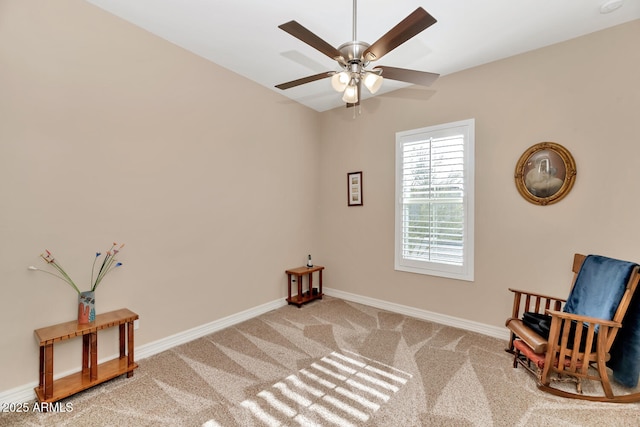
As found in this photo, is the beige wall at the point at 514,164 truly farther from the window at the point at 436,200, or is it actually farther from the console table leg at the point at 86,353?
the console table leg at the point at 86,353

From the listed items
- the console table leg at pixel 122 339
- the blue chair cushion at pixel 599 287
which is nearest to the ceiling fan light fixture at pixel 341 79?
the blue chair cushion at pixel 599 287

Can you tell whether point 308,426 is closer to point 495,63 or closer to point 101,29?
point 101,29

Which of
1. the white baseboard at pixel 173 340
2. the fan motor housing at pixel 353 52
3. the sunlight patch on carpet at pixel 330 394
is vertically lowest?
the sunlight patch on carpet at pixel 330 394

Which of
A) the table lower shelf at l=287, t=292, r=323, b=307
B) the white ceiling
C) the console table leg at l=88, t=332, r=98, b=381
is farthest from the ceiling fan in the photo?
the table lower shelf at l=287, t=292, r=323, b=307

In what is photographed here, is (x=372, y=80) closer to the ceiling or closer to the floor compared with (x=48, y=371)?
closer to the ceiling

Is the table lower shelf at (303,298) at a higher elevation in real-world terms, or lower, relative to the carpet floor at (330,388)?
higher

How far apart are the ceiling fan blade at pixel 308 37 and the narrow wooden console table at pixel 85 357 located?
7.92 feet

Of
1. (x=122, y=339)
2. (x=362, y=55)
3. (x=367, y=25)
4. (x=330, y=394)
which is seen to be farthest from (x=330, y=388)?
(x=367, y=25)

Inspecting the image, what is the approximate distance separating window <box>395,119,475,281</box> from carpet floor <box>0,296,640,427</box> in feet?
2.81

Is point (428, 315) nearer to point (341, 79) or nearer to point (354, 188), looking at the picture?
point (354, 188)

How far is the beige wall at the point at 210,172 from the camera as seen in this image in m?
2.06

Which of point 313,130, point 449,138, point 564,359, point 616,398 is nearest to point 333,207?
point 313,130

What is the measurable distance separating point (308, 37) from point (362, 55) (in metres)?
0.39

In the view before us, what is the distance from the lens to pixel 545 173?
2.79 metres
